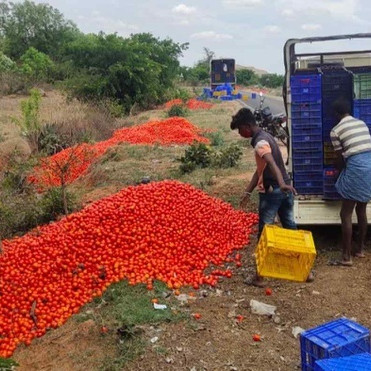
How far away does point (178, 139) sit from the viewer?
15305 millimetres

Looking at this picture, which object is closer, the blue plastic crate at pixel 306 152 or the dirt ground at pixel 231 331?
the dirt ground at pixel 231 331

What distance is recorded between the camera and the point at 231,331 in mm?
4496

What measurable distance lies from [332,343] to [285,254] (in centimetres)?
150

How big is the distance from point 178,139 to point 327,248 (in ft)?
31.1

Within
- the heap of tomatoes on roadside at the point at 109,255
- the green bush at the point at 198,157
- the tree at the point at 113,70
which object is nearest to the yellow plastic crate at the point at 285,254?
the heap of tomatoes on roadside at the point at 109,255

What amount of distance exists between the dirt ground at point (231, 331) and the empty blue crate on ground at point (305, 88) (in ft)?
6.49

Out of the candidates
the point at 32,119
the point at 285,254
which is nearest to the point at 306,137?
the point at 285,254

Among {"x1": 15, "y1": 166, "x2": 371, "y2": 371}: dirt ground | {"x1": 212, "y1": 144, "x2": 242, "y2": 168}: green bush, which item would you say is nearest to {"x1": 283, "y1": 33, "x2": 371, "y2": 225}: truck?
{"x1": 15, "y1": 166, "x2": 371, "y2": 371}: dirt ground

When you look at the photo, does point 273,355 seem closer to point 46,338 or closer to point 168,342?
point 168,342

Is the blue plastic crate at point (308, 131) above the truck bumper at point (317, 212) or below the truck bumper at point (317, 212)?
above

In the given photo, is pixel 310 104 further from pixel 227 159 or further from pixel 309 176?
pixel 227 159

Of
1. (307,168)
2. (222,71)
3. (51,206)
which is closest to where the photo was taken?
(307,168)

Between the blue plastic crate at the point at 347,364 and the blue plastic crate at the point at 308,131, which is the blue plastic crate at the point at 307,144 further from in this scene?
the blue plastic crate at the point at 347,364

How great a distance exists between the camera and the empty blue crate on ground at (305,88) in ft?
19.9
